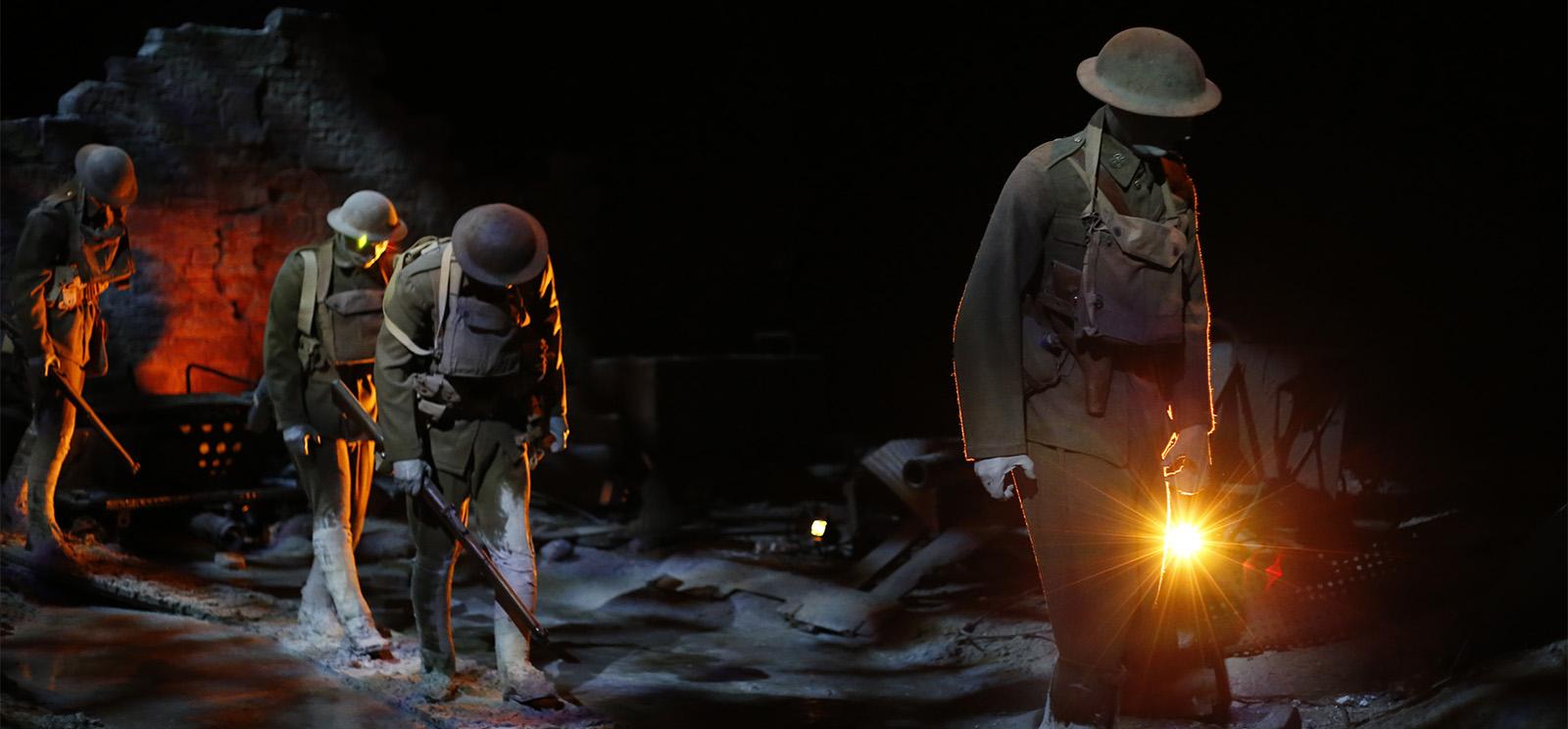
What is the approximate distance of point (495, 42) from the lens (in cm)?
1296

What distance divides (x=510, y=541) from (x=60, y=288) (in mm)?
3727

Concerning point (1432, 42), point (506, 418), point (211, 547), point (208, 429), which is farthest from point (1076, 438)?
point (208, 429)

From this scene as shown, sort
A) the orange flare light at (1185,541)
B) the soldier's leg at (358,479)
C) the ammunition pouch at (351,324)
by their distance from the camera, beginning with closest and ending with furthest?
the orange flare light at (1185,541), the ammunition pouch at (351,324), the soldier's leg at (358,479)

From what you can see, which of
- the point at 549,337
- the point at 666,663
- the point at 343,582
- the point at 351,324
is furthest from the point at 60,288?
the point at 666,663

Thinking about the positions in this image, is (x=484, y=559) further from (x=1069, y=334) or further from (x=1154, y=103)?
(x=1154, y=103)

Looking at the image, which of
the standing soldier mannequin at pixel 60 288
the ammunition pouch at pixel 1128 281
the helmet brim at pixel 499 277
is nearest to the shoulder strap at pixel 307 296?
the helmet brim at pixel 499 277

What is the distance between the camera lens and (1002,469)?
329 cm

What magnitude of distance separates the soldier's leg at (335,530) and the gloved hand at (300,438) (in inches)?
3.0

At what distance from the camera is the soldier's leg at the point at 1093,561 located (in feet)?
10.9

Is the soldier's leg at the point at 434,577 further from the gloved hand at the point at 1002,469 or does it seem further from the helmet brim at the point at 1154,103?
the helmet brim at the point at 1154,103

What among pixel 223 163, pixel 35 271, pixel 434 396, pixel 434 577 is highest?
pixel 223 163

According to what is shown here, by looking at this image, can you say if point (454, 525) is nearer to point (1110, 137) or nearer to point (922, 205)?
point (1110, 137)

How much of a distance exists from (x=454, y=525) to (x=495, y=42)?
9.12m

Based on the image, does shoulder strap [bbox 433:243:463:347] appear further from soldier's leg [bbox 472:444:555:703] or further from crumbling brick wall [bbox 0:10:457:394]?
crumbling brick wall [bbox 0:10:457:394]
